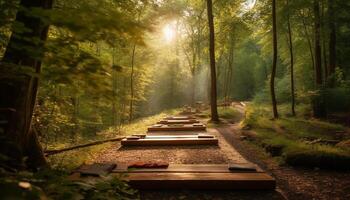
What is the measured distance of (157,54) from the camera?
95.0ft

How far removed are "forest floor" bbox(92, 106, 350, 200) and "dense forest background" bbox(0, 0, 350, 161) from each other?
192 centimetres

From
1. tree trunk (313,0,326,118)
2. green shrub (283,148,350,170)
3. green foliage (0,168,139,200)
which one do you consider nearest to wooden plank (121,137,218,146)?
green shrub (283,148,350,170)

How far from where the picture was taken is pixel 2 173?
238cm

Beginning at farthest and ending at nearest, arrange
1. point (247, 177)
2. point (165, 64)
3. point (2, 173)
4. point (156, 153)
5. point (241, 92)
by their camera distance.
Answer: point (241, 92)
point (165, 64)
point (156, 153)
point (247, 177)
point (2, 173)

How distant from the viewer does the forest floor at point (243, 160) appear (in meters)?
5.71

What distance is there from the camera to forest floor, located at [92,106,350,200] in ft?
18.7

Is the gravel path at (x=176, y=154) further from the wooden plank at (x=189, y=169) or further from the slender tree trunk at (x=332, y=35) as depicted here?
the slender tree trunk at (x=332, y=35)

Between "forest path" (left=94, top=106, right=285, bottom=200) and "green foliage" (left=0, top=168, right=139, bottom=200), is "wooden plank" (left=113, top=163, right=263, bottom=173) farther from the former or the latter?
"green foliage" (left=0, top=168, right=139, bottom=200)

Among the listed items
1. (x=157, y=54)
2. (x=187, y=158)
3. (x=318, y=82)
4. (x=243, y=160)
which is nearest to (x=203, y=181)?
(x=187, y=158)

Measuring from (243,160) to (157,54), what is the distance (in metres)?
21.5

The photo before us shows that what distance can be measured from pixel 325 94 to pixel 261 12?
7.08 meters

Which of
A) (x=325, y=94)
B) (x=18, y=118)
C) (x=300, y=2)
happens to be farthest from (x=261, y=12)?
(x=18, y=118)

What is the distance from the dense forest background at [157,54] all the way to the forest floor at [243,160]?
6.29ft

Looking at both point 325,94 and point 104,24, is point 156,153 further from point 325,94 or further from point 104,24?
point 325,94
